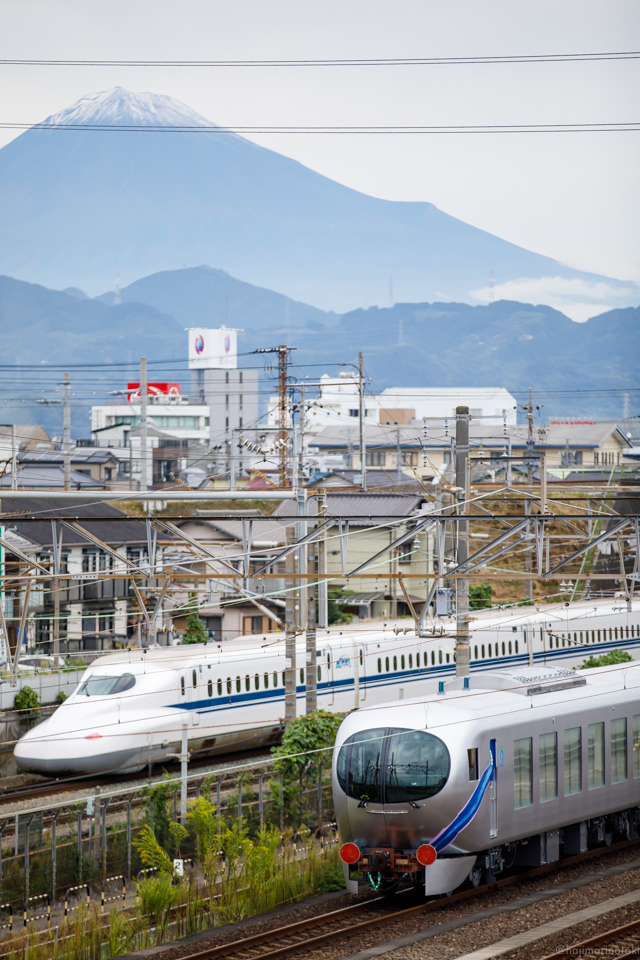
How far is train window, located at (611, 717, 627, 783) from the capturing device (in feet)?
39.8

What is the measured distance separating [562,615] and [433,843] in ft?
53.5

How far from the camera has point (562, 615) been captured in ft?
83.1

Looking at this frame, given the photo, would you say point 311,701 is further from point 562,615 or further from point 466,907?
point 562,615

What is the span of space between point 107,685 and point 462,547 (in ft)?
23.1

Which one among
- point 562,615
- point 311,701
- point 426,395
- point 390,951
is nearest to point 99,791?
point 311,701

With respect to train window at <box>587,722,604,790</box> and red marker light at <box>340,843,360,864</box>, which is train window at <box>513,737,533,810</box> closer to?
train window at <box>587,722,604,790</box>

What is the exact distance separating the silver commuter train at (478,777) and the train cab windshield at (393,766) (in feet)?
0.04

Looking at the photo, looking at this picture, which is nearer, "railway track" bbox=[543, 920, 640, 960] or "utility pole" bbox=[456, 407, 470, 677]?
"railway track" bbox=[543, 920, 640, 960]

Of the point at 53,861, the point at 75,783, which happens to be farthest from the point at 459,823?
the point at 75,783

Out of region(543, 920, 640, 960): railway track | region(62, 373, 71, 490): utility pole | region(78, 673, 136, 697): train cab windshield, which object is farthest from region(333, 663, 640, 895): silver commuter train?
region(62, 373, 71, 490): utility pole

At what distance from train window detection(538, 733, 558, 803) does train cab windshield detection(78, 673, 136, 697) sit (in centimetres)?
797

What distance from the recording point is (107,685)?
16.8m

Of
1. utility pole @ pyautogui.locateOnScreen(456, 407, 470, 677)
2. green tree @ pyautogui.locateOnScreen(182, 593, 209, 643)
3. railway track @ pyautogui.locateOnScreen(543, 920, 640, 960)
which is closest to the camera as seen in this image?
railway track @ pyautogui.locateOnScreen(543, 920, 640, 960)

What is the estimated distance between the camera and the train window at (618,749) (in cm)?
1212
